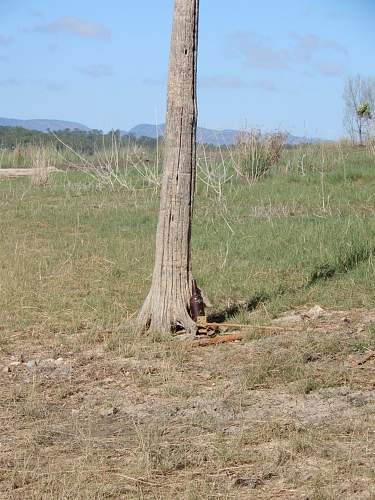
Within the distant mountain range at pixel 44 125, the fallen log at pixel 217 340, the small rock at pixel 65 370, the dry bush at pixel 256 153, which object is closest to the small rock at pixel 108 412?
the small rock at pixel 65 370

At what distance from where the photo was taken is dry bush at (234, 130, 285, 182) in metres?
19.0

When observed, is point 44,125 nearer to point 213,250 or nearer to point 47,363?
point 213,250

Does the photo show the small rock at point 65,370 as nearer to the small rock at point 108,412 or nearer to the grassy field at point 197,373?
the grassy field at point 197,373

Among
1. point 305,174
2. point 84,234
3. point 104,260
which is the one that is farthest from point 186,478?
point 305,174

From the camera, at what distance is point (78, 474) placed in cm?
413

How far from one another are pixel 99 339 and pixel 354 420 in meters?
2.77

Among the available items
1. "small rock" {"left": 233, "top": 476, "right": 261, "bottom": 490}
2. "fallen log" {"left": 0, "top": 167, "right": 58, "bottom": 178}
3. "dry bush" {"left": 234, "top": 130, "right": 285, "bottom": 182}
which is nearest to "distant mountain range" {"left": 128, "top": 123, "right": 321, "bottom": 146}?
"dry bush" {"left": 234, "top": 130, "right": 285, "bottom": 182}

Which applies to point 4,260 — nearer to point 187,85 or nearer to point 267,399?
point 187,85

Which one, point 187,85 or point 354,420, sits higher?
point 187,85

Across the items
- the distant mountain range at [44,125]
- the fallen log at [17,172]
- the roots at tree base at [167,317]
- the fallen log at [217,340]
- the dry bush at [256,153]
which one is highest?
the distant mountain range at [44,125]

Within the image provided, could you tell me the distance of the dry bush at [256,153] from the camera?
62.4 feet

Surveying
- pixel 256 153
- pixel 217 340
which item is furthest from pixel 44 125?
pixel 217 340

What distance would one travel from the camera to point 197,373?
19.9 ft

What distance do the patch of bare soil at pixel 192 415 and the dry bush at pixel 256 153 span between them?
38.6ft
